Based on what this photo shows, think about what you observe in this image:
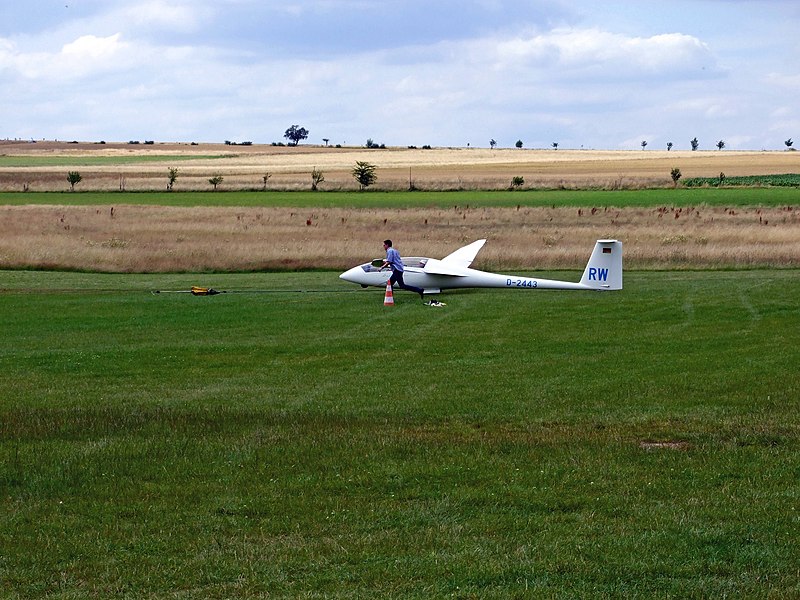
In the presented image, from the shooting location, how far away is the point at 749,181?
94.8m


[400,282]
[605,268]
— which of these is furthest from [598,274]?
[400,282]

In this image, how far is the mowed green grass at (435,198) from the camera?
226ft

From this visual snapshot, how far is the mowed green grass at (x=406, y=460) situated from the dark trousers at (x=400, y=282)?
210 inches

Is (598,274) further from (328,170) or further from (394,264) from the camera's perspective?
(328,170)

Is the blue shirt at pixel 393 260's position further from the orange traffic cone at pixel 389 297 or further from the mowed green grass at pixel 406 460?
the mowed green grass at pixel 406 460

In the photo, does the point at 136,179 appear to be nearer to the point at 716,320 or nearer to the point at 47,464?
the point at 716,320

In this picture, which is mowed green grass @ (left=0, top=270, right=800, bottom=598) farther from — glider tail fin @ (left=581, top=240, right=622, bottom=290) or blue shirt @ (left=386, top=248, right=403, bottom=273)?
blue shirt @ (left=386, top=248, right=403, bottom=273)

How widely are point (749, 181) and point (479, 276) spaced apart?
7334 cm

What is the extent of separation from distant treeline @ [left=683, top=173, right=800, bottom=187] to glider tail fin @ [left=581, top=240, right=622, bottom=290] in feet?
217

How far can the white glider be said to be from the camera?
27359 millimetres

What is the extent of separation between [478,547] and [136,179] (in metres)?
99.0

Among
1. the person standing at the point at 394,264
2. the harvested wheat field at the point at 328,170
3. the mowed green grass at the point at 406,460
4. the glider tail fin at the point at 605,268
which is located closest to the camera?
the mowed green grass at the point at 406,460

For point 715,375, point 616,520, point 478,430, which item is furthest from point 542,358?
point 616,520

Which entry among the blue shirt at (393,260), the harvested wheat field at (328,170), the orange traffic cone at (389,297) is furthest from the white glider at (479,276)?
the harvested wheat field at (328,170)
